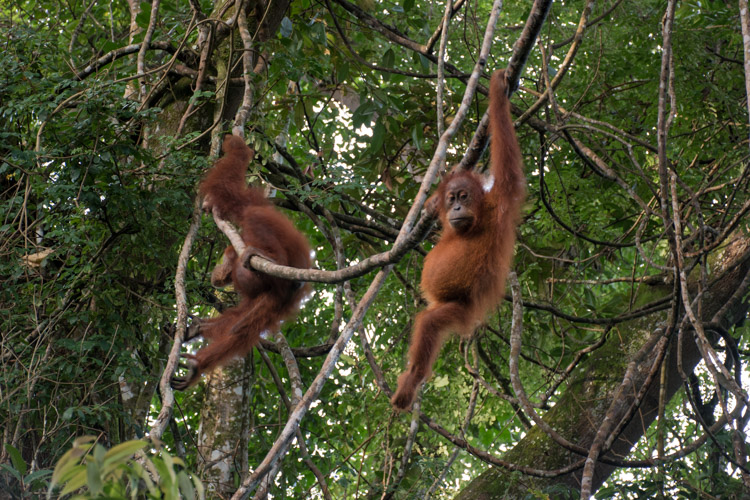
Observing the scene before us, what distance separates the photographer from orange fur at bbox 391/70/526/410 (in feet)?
13.0

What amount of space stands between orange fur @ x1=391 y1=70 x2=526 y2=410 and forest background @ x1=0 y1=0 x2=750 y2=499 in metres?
0.31

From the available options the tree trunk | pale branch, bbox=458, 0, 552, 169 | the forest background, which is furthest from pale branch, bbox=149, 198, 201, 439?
the tree trunk

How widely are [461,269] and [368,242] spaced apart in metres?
1.68

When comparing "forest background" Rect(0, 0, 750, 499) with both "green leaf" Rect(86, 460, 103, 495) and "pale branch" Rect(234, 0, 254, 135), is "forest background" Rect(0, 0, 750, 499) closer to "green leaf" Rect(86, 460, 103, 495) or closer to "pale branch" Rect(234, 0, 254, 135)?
"pale branch" Rect(234, 0, 254, 135)

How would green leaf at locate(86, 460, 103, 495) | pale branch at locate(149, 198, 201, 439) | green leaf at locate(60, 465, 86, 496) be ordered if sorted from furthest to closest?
pale branch at locate(149, 198, 201, 439) → green leaf at locate(60, 465, 86, 496) → green leaf at locate(86, 460, 103, 495)

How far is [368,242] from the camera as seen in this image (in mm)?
5676

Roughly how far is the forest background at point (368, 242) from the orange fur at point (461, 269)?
310mm

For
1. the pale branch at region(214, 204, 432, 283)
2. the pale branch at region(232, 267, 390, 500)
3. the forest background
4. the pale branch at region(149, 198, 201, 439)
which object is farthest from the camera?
the forest background

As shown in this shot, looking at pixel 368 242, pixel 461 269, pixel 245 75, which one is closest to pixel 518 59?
pixel 461 269

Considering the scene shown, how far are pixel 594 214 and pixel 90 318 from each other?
132 inches

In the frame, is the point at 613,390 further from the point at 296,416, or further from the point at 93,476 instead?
the point at 93,476

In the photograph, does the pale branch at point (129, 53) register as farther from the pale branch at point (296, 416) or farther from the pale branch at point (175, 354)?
the pale branch at point (296, 416)

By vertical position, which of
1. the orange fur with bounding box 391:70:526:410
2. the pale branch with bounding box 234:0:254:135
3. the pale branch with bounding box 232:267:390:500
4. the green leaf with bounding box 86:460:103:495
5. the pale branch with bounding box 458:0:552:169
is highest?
the pale branch with bounding box 234:0:254:135

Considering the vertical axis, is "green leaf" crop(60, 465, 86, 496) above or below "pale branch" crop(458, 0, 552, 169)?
below
